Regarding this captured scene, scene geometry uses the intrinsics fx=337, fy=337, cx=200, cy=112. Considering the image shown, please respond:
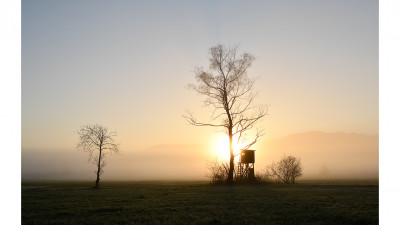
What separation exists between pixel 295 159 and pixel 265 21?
27805mm

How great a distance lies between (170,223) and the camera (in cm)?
756

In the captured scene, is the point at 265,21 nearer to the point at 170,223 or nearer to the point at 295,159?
the point at 170,223
